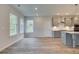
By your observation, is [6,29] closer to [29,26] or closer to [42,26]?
[29,26]

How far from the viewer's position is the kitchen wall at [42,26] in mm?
5707

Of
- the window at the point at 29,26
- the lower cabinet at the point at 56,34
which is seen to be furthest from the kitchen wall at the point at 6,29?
the lower cabinet at the point at 56,34

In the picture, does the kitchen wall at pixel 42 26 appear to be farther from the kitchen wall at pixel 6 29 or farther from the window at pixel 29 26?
the kitchen wall at pixel 6 29

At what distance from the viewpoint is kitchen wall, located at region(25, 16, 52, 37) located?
571cm

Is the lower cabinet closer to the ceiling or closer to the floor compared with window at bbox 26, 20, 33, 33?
closer to the floor

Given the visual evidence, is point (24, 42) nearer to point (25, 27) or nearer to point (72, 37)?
point (25, 27)

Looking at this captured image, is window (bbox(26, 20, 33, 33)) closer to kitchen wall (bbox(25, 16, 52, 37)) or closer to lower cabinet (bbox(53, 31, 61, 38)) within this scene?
kitchen wall (bbox(25, 16, 52, 37))

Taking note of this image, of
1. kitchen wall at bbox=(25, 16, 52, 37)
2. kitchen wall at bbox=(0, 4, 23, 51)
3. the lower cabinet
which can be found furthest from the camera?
kitchen wall at bbox=(25, 16, 52, 37)

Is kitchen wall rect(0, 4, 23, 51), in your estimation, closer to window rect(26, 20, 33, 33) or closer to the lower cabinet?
window rect(26, 20, 33, 33)

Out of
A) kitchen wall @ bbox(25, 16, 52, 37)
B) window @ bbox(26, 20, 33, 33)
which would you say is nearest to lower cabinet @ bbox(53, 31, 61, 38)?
kitchen wall @ bbox(25, 16, 52, 37)

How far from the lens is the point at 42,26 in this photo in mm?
5980

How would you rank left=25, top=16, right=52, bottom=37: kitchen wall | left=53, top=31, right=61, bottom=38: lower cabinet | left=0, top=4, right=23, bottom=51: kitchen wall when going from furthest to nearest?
left=25, top=16, right=52, bottom=37: kitchen wall → left=53, top=31, right=61, bottom=38: lower cabinet → left=0, top=4, right=23, bottom=51: kitchen wall

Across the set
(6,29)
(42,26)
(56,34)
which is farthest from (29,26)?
(56,34)

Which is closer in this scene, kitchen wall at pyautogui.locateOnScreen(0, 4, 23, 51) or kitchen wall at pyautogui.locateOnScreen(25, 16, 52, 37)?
kitchen wall at pyautogui.locateOnScreen(0, 4, 23, 51)
